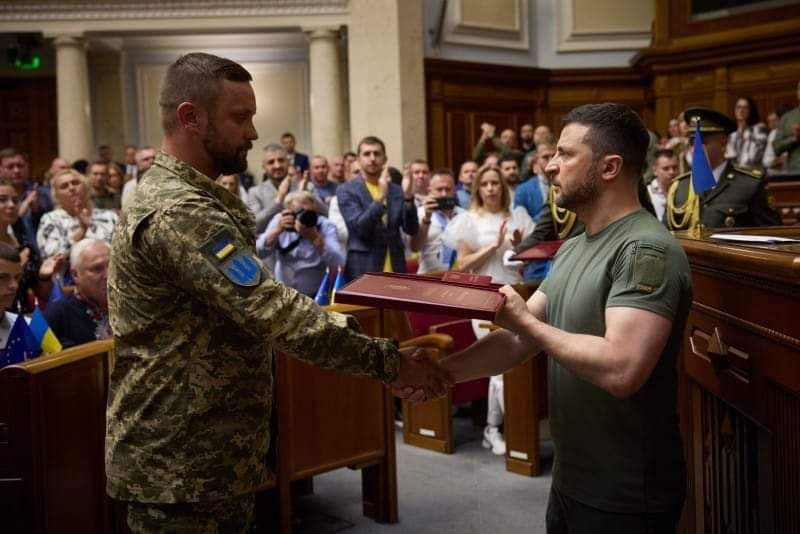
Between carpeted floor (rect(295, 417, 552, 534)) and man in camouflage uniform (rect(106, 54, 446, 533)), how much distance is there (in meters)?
1.80

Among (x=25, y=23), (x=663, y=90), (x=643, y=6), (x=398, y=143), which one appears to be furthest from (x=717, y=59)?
(x=25, y=23)

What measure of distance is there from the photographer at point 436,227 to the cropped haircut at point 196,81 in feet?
11.2

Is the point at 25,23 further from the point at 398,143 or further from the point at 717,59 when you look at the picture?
the point at 717,59

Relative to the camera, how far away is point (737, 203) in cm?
415

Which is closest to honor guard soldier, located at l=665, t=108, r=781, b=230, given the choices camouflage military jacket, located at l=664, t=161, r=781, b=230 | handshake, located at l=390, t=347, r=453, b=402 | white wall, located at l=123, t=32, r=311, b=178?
camouflage military jacket, located at l=664, t=161, r=781, b=230

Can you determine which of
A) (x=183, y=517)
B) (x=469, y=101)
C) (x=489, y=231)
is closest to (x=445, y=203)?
(x=489, y=231)

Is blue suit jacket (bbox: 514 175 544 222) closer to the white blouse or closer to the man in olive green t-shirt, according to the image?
the white blouse

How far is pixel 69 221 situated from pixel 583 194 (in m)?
3.82

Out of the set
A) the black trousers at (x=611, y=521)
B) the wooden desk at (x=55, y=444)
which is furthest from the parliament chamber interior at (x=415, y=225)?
the black trousers at (x=611, y=521)

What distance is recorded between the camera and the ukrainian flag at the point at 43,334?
2889 mm

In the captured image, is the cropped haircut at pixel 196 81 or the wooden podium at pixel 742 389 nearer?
the wooden podium at pixel 742 389

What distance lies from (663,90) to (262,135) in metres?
5.88

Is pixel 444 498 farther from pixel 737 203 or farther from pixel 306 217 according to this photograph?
pixel 737 203

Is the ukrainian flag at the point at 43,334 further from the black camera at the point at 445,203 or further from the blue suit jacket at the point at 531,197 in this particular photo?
the blue suit jacket at the point at 531,197
